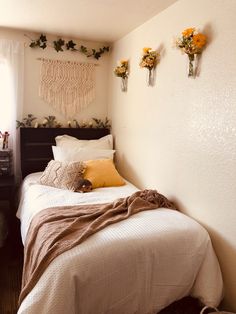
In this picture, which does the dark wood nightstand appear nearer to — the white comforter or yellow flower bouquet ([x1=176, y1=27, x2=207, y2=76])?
the white comforter

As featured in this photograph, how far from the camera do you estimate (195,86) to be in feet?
6.28

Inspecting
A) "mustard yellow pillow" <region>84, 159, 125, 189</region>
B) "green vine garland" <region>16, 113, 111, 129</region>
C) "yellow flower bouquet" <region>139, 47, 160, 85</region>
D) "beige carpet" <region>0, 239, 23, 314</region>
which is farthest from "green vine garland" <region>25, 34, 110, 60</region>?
"beige carpet" <region>0, 239, 23, 314</region>

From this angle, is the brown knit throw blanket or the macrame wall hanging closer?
the brown knit throw blanket

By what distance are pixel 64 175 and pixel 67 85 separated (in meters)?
1.24

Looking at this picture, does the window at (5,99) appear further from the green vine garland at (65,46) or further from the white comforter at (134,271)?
the white comforter at (134,271)

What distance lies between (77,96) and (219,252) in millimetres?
2395

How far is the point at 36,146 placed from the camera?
314cm

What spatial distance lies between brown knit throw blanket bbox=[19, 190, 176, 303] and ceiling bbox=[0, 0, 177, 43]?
152 cm

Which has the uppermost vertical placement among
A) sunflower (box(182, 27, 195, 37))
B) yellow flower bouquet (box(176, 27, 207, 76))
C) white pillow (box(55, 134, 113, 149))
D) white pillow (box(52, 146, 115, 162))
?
sunflower (box(182, 27, 195, 37))

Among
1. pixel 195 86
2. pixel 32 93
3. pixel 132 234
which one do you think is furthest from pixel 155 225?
pixel 32 93

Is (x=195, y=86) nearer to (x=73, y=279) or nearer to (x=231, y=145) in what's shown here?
(x=231, y=145)

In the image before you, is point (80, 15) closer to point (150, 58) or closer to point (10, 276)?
point (150, 58)

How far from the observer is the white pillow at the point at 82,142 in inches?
123

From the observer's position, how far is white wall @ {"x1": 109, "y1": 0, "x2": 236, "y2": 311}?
1.66 metres
